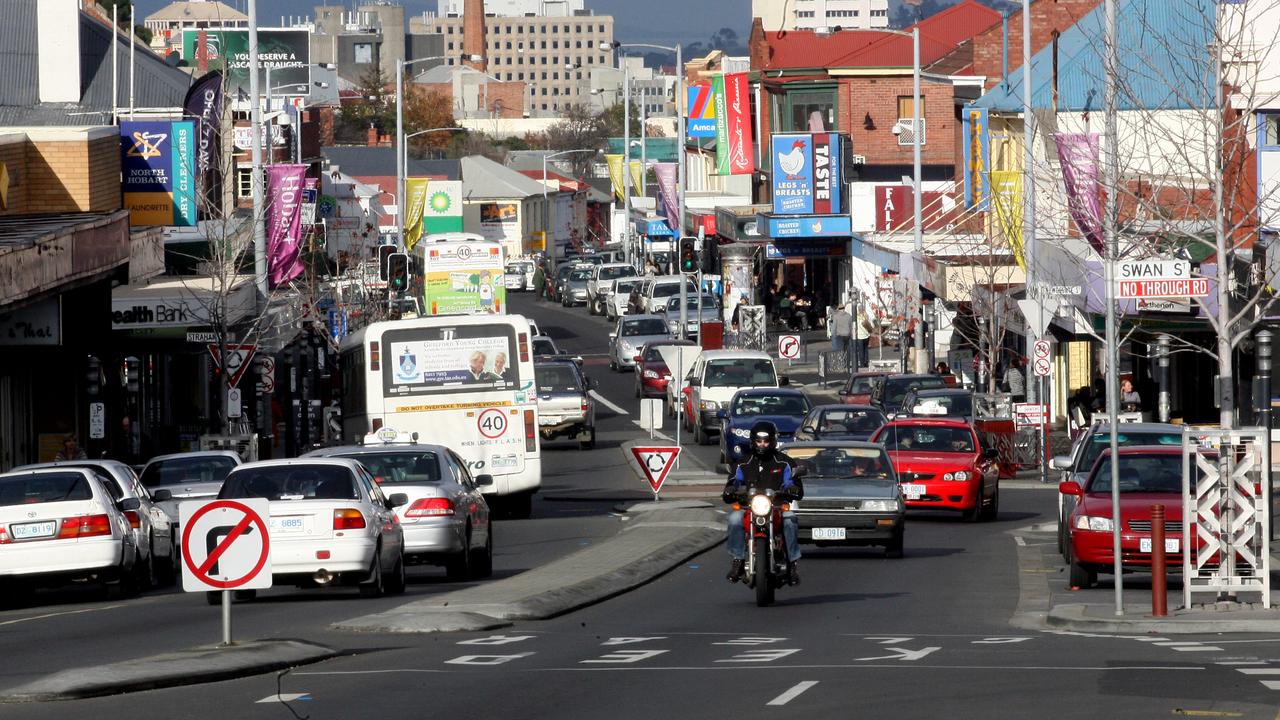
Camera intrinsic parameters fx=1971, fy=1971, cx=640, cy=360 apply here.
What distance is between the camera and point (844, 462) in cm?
2462

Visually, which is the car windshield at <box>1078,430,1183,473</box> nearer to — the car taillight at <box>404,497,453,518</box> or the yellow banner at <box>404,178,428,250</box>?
the car taillight at <box>404,497,453,518</box>

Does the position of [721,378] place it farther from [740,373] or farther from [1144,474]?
[1144,474]

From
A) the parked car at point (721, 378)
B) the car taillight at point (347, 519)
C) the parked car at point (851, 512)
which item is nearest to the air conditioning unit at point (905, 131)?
the parked car at point (721, 378)

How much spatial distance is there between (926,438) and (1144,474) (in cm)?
870

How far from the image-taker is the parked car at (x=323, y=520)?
1894cm

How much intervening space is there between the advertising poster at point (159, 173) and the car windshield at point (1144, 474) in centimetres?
2556

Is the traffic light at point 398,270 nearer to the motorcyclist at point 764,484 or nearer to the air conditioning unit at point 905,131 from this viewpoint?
the motorcyclist at point 764,484

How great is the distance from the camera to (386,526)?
19.6 metres

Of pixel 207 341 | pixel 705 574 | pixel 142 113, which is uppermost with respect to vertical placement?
pixel 142 113

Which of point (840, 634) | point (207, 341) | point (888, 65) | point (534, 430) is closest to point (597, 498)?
point (534, 430)

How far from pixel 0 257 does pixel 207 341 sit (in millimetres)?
10878

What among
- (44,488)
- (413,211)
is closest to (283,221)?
(44,488)

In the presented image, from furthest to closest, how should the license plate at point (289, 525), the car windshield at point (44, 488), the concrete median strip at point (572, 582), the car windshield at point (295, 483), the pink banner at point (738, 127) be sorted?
the pink banner at point (738, 127), the car windshield at point (44, 488), the car windshield at point (295, 483), the license plate at point (289, 525), the concrete median strip at point (572, 582)

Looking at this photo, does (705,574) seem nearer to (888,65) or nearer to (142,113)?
(142,113)
